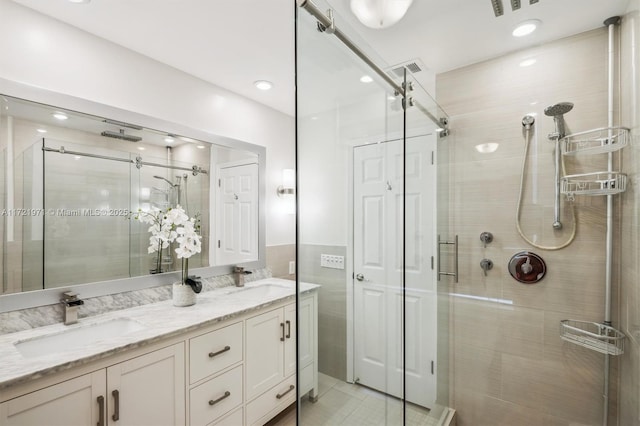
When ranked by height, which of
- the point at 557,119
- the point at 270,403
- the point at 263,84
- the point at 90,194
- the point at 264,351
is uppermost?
the point at 263,84

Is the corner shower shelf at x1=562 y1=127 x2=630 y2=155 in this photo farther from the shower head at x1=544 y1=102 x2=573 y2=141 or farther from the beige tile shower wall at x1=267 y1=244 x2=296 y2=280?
the beige tile shower wall at x1=267 y1=244 x2=296 y2=280

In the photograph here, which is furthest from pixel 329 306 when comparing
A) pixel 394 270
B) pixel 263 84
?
pixel 263 84

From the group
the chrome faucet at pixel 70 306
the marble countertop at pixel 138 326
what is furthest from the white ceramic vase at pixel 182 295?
the chrome faucet at pixel 70 306

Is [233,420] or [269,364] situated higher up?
[269,364]

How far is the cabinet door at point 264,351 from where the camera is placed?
1.87m

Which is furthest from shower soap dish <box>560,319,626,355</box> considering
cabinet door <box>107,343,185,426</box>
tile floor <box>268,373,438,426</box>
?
cabinet door <box>107,343,185,426</box>

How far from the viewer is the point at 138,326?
1537mm

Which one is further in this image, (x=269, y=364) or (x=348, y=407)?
(x=269, y=364)

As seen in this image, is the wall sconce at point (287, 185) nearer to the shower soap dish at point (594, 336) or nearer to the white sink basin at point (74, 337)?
the white sink basin at point (74, 337)

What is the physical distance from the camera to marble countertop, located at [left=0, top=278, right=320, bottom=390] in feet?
3.50

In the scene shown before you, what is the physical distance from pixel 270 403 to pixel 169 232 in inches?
53.2

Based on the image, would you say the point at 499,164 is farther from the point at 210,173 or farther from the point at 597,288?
A: the point at 210,173

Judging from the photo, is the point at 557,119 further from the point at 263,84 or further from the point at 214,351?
the point at 214,351

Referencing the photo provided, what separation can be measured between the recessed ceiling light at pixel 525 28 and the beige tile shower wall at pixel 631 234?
0.38 m
